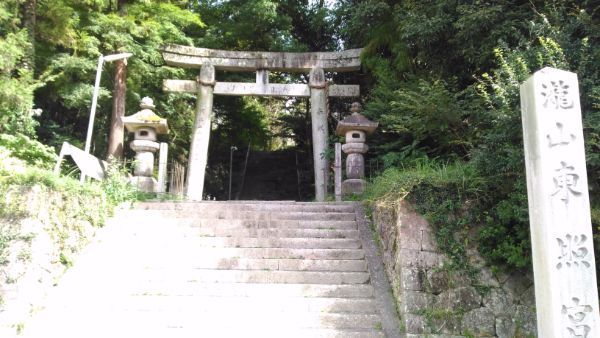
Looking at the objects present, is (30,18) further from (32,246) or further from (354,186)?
(354,186)

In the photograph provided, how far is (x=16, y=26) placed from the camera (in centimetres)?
1037

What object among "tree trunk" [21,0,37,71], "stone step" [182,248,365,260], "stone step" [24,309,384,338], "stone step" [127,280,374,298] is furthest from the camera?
"tree trunk" [21,0,37,71]

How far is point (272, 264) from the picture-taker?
21.0ft

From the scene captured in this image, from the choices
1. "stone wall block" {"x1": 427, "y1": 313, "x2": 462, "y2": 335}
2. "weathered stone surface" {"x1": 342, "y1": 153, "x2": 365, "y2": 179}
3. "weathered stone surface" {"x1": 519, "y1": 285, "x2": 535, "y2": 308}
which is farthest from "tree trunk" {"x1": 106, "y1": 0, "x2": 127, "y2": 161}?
"weathered stone surface" {"x1": 519, "y1": 285, "x2": 535, "y2": 308}

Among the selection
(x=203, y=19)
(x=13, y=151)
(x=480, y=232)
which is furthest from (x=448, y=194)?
(x=203, y=19)

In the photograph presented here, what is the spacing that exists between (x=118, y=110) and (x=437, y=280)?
9579 millimetres

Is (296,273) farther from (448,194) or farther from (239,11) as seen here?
(239,11)

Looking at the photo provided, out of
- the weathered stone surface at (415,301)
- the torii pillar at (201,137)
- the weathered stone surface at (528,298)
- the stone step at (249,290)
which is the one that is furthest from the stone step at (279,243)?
the torii pillar at (201,137)

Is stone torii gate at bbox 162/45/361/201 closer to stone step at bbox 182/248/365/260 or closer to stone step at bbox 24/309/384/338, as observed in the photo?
stone step at bbox 182/248/365/260

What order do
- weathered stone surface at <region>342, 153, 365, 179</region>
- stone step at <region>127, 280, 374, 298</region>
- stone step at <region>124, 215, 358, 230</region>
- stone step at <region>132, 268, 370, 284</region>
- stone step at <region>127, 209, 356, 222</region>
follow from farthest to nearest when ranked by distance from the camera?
weathered stone surface at <region>342, 153, 365, 179</region> < stone step at <region>127, 209, 356, 222</region> < stone step at <region>124, 215, 358, 230</region> < stone step at <region>132, 268, 370, 284</region> < stone step at <region>127, 280, 374, 298</region>

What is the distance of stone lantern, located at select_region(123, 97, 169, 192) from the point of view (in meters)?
10.1

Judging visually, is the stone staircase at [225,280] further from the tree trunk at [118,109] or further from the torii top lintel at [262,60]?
the torii top lintel at [262,60]

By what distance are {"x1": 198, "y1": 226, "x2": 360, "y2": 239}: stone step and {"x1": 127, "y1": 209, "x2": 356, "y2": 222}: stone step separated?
447mm

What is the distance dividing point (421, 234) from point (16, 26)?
9.59 meters
